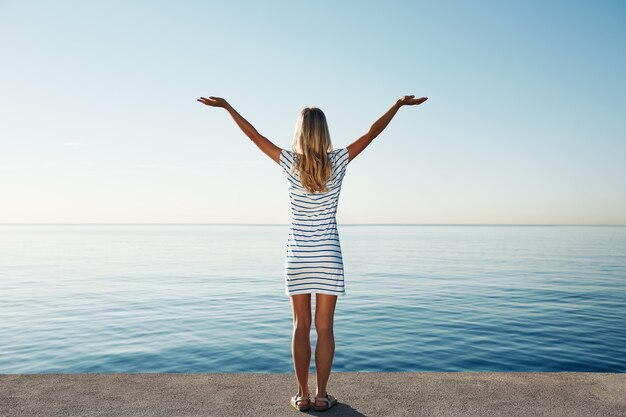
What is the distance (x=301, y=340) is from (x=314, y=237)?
0.78m

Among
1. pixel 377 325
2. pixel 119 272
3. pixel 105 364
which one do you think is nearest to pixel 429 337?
pixel 377 325

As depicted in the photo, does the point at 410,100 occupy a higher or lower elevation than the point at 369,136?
higher

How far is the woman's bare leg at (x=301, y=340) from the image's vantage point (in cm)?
388

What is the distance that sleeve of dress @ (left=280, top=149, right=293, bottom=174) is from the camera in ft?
12.9

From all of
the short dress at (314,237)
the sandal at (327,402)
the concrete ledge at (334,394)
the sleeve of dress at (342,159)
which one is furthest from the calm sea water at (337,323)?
the sleeve of dress at (342,159)

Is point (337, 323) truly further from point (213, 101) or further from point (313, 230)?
point (213, 101)

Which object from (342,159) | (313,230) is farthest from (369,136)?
(313,230)

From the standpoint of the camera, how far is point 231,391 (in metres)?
4.16

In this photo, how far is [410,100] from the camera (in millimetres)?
4227

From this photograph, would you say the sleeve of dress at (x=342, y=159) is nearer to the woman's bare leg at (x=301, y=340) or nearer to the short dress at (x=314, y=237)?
the short dress at (x=314, y=237)

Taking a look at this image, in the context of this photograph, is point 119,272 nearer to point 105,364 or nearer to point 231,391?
point 105,364

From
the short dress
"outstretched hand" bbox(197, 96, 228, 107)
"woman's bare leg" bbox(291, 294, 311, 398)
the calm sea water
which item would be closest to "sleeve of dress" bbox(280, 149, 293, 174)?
the short dress

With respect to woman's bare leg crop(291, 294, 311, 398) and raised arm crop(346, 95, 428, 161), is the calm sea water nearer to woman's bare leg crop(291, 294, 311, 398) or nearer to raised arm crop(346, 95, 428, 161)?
woman's bare leg crop(291, 294, 311, 398)

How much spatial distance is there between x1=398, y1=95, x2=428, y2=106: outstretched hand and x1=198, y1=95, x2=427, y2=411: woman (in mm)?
251
